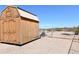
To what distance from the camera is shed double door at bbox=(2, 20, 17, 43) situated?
9.77 m

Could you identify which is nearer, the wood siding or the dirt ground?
the dirt ground

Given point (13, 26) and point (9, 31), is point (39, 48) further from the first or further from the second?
point (9, 31)

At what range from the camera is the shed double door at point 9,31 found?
9766 millimetres

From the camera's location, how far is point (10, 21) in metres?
9.98

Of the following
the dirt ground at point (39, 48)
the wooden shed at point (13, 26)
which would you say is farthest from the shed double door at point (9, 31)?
the dirt ground at point (39, 48)

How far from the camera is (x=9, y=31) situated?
10102 mm

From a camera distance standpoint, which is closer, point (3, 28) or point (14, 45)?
point (14, 45)

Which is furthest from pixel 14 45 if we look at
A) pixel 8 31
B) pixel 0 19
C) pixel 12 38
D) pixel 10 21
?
pixel 0 19

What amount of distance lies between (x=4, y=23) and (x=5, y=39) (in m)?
1.35

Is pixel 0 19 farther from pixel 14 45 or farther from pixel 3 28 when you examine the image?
pixel 14 45

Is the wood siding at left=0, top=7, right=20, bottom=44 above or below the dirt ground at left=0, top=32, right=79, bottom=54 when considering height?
above

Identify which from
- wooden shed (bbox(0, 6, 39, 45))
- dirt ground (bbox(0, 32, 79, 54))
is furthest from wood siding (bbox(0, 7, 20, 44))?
dirt ground (bbox(0, 32, 79, 54))

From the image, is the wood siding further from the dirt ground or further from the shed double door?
the dirt ground

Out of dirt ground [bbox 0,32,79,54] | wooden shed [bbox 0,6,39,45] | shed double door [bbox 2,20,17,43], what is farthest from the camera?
shed double door [bbox 2,20,17,43]
